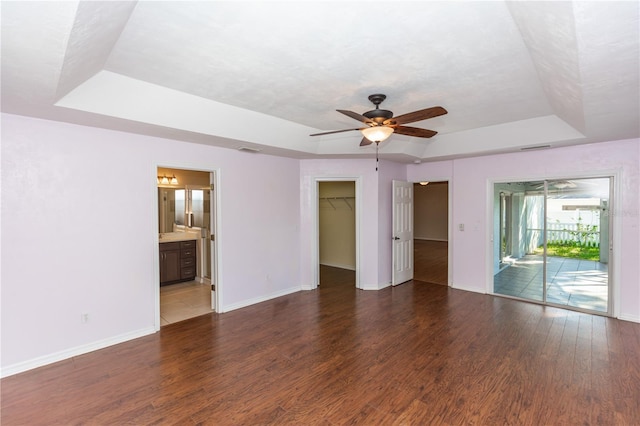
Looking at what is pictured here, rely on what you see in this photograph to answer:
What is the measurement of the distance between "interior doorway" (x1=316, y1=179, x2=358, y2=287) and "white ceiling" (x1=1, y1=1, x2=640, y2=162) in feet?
11.1

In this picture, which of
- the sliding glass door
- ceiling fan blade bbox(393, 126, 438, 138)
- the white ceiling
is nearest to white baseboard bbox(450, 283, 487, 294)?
the sliding glass door

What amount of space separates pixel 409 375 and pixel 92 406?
103 inches

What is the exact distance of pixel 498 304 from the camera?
189 inches

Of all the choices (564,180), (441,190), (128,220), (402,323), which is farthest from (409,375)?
(441,190)

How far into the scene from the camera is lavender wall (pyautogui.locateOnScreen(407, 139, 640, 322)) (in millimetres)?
4113

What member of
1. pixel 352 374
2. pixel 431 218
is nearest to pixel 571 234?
pixel 352 374

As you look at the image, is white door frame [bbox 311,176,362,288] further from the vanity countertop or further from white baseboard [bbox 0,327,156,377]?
white baseboard [bbox 0,327,156,377]

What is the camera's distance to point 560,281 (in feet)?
16.0

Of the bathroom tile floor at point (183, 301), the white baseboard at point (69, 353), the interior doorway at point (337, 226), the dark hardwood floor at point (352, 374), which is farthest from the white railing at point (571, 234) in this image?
the white baseboard at point (69, 353)

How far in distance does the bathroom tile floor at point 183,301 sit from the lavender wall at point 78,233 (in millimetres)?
442

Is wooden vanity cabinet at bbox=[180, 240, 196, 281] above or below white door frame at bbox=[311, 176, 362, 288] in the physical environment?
below

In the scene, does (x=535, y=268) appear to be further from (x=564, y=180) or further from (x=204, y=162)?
(x=204, y=162)

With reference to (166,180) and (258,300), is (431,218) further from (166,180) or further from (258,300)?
(166,180)

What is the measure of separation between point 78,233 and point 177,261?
263 cm
